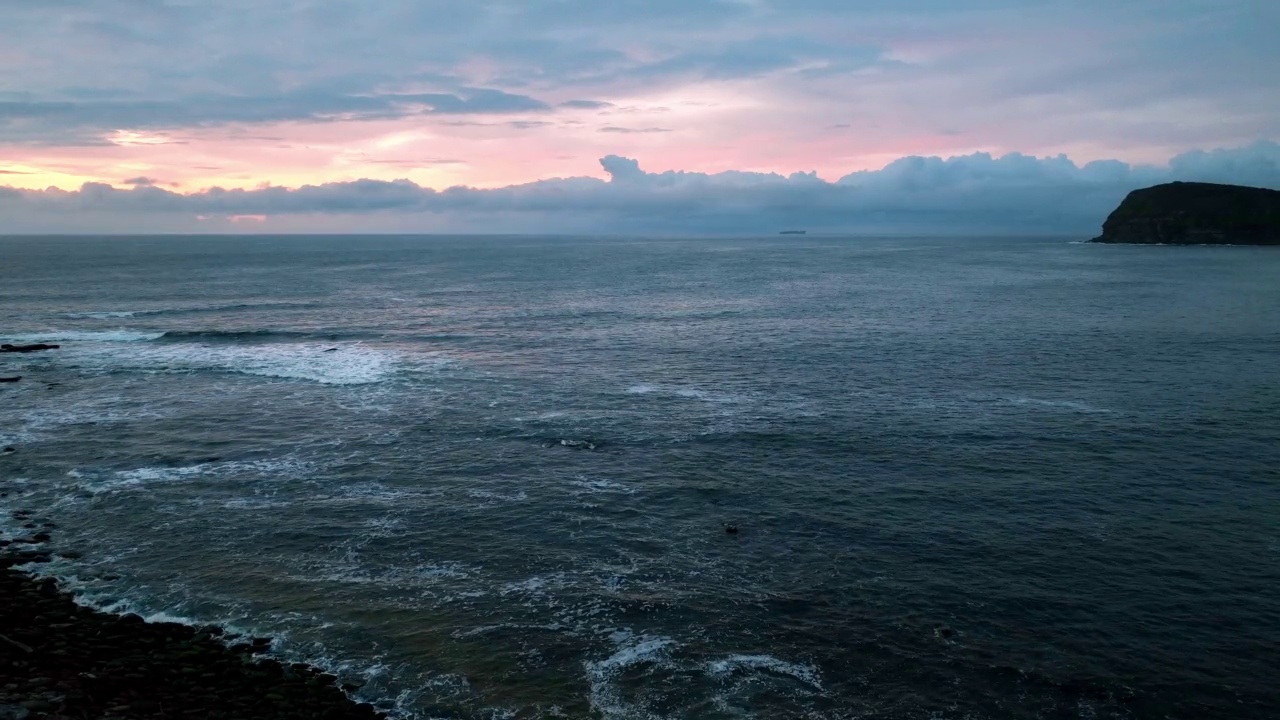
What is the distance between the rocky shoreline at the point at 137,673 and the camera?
24016mm

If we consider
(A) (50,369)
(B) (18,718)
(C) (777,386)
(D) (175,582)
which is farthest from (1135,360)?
(A) (50,369)

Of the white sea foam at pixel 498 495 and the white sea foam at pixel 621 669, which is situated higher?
→ the white sea foam at pixel 498 495

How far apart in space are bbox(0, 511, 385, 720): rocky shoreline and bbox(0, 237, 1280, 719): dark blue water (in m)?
1.44

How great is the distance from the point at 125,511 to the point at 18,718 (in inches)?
766

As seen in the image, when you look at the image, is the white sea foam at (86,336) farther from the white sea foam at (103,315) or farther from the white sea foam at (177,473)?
the white sea foam at (177,473)

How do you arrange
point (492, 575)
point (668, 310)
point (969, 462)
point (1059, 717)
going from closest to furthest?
point (1059, 717)
point (492, 575)
point (969, 462)
point (668, 310)

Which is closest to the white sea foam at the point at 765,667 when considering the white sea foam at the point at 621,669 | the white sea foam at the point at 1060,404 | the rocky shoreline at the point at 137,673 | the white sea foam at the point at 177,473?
the white sea foam at the point at 621,669

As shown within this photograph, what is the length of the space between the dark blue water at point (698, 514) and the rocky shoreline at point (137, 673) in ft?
4.72

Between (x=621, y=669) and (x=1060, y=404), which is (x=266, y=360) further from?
(x=1060, y=404)

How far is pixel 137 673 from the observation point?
25922 mm

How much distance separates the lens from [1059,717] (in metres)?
24.7

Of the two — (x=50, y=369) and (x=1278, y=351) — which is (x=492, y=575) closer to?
(x=50, y=369)

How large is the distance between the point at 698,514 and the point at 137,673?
77.4ft

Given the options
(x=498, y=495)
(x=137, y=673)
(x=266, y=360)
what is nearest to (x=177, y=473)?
(x=498, y=495)
